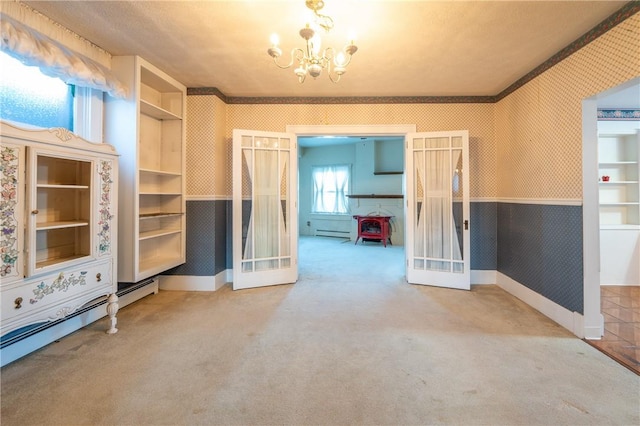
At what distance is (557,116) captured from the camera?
2.63 m

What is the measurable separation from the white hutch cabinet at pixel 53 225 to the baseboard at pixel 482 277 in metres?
4.08

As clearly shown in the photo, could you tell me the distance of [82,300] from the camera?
2.16 meters

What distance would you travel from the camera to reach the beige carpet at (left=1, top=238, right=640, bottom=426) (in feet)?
4.93

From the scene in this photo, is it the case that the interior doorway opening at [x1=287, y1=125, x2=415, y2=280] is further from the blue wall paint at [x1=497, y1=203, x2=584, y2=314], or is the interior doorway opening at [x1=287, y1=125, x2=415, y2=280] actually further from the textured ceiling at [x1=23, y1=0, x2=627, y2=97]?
the textured ceiling at [x1=23, y1=0, x2=627, y2=97]

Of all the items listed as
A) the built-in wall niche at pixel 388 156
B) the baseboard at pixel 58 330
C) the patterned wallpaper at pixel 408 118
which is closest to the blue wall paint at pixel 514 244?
the patterned wallpaper at pixel 408 118

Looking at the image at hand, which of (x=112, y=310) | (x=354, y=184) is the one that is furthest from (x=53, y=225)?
(x=354, y=184)

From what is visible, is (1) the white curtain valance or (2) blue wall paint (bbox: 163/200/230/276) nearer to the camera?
(1) the white curtain valance

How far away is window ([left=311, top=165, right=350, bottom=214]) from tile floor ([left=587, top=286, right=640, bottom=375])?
573cm

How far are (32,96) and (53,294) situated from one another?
1.59 meters

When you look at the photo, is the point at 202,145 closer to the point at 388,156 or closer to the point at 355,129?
the point at 355,129

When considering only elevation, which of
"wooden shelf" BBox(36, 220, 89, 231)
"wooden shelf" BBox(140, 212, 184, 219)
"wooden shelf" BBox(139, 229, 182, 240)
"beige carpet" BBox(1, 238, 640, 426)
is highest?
"wooden shelf" BBox(140, 212, 184, 219)

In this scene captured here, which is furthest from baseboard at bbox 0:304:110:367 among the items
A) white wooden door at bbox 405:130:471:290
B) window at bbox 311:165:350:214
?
window at bbox 311:165:350:214

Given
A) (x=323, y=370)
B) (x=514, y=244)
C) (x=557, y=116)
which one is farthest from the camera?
(x=514, y=244)

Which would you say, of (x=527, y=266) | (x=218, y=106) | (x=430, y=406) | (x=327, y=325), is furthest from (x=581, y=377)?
(x=218, y=106)
